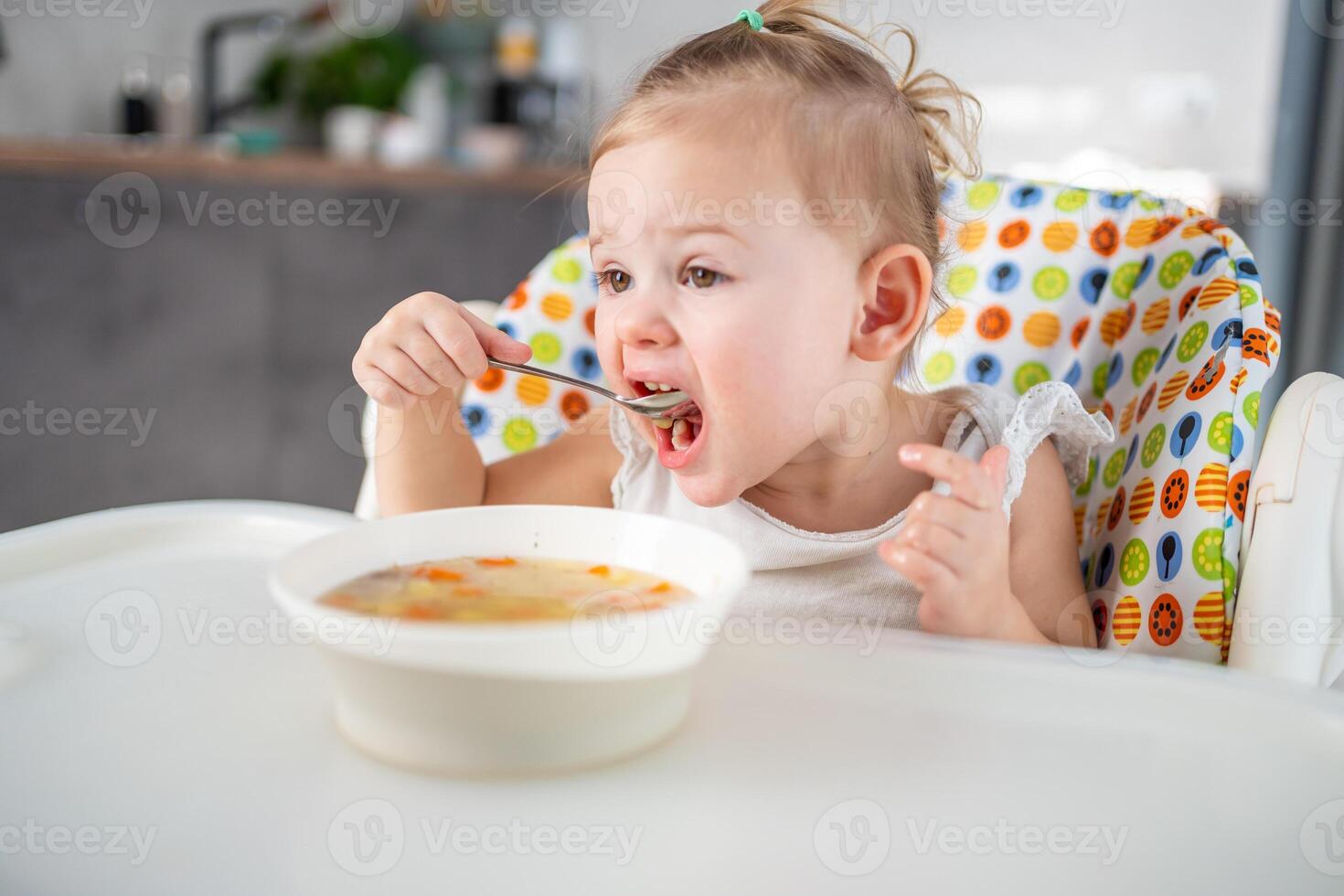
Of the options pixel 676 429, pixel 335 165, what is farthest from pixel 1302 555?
pixel 335 165

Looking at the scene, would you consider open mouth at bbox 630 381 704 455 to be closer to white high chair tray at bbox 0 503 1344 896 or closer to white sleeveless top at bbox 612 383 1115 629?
white sleeveless top at bbox 612 383 1115 629

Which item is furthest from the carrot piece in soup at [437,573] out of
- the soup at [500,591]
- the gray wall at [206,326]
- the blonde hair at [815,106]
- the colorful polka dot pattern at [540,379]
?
the gray wall at [206,326]

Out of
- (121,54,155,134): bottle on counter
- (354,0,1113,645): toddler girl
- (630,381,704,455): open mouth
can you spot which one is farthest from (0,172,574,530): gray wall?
(630,381,704,455): open mouth

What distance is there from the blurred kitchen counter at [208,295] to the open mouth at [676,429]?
1565 millimetres

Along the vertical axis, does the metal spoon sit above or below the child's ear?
below

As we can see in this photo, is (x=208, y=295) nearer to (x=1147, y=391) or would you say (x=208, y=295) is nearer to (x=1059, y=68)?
(x=1147, y=391)

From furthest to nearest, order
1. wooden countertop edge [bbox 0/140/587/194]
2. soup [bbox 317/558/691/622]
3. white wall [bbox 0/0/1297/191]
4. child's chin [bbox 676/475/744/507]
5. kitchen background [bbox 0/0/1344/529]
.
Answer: white wall [bbox 0/0/1297/191] → kitchen background [bbox 0/0/1344/529] → wooden countertop edge [bbox 0/140/587/194] → child's chin [bbox 676/475/744/507] → soup [bbox 317/558/691/622]

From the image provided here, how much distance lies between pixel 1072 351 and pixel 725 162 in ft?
1.66

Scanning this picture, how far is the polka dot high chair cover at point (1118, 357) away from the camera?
2.95 ft

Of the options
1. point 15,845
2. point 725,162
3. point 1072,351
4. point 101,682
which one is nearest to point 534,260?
point 1072,351

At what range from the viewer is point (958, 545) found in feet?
2.38

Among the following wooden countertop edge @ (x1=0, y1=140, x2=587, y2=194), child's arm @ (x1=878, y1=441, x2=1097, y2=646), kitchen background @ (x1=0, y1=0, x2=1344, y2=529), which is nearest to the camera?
child's arm @ (x1=878, y1=441, x2=1097, y2=646)

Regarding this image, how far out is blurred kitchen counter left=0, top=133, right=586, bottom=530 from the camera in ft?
7.38

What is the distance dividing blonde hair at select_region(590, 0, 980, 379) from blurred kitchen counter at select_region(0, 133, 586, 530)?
57.0 inches
